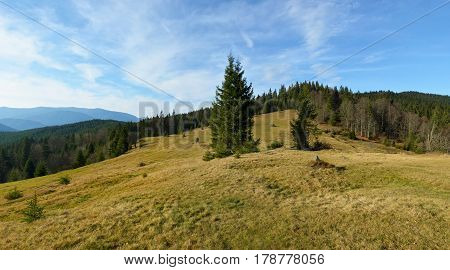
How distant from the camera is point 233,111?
52281 millimetres

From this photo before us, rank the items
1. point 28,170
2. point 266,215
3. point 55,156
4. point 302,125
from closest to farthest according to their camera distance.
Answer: point 266,215 → point 302,125 → point 28,170 → point 55,156

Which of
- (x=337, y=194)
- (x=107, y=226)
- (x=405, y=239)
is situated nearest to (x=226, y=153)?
(x=337, y=194)

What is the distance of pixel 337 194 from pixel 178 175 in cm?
1631

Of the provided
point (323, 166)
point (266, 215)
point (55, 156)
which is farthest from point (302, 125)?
point (55, 156)

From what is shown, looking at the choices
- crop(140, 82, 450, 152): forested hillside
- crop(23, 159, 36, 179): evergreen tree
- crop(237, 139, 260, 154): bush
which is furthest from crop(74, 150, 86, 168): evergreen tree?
crop(237, 139, 260, 154): bush

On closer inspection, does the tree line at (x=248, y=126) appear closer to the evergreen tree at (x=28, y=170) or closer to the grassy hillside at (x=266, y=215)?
the evergreen tree at (x=28, y=170)

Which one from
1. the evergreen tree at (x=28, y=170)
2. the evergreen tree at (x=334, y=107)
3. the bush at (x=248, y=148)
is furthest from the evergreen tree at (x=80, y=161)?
the evergreen tree at (x=334, y=107)

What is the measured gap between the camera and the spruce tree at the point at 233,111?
5244 cm

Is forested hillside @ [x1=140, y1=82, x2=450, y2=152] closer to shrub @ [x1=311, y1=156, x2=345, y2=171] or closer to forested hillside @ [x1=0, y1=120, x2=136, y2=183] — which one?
forested hillside @ [x1=0, y1=120, x2=136, y2=183]

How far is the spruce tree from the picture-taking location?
52.4m

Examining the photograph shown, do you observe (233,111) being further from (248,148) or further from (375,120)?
(375,120)

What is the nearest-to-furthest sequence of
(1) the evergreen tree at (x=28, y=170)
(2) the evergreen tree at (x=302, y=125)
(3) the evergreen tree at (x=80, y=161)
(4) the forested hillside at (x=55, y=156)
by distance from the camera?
(2) the evergreen tree at (x=302, y=125), (3) the evergreen tree at (x=80, y=161), (4) the forested hillside at (x=55, y=156), (1) the evergreen tree at (x=28, y=170)

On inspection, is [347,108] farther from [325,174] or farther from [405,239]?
[405,239]

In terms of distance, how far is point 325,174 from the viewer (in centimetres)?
3002
